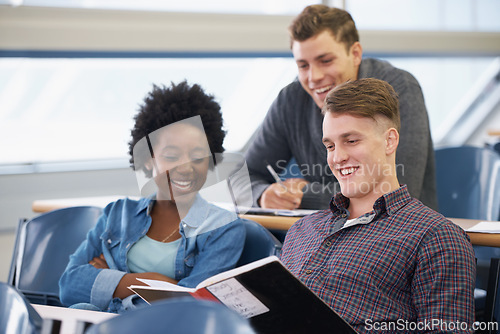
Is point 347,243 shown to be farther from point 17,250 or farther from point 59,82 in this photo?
point 59,82

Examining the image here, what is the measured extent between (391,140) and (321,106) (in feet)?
2.06

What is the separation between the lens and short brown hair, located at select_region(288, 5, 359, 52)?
2006 mm

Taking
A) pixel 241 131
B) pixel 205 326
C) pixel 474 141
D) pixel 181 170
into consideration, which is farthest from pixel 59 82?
pixel 474 141

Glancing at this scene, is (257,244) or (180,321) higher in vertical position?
(180,321)

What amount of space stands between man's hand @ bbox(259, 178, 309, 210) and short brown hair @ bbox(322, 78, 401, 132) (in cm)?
61

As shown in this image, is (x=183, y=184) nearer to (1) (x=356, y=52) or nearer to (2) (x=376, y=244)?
(2) (x=376, y=244)

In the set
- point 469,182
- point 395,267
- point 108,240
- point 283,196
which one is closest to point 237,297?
point 395,267

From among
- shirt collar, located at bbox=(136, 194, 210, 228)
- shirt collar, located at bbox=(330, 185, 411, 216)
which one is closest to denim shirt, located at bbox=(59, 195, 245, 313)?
shirt collar, located at bbox=(136, 194, 210, 228)

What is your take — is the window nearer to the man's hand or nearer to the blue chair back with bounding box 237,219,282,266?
the man's hand

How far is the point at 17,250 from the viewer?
2.06 m

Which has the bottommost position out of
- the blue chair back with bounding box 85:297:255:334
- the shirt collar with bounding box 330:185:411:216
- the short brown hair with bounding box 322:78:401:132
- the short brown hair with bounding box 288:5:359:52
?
the shirt collar with bounding box 330:185:411:216

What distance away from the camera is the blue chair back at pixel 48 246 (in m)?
2.01

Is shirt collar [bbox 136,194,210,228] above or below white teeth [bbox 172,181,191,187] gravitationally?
below

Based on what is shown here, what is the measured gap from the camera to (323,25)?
2.01 m
